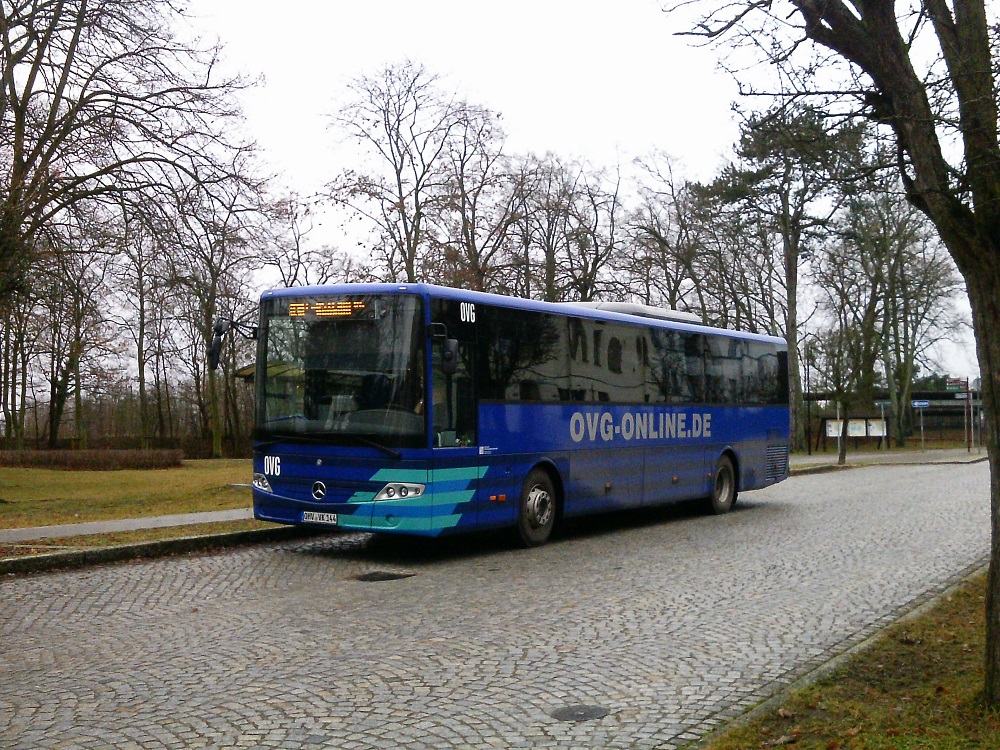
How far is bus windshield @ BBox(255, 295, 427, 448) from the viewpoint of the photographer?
41.0 ft

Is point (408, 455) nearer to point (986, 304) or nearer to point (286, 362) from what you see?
point (286, 362)

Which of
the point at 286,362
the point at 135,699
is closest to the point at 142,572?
the point at 286,362

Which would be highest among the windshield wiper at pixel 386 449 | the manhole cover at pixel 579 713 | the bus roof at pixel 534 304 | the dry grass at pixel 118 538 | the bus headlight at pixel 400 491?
the bus roof at pixel 534 304

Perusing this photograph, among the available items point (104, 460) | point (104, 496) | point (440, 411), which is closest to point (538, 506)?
point (440, 411)

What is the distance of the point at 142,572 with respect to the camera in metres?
12.1

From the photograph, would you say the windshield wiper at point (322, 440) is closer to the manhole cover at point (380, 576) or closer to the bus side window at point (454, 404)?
the bus side window at point (454, 404)

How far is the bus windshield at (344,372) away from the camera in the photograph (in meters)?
12.5

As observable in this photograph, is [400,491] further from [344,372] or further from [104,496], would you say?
[104,496]

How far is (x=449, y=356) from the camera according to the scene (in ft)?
40.7

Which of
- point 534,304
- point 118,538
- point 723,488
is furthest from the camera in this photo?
point 723,488

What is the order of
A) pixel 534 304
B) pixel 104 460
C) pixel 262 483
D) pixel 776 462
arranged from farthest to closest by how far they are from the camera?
1. pixel 104 460
2. pixel 776 462
3. pixel 534 304
4. pixel 262 483

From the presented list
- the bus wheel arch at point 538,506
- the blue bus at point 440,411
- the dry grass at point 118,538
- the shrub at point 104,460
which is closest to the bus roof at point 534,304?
the blue bus at point 440,411

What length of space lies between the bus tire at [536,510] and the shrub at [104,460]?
3188 centimetres

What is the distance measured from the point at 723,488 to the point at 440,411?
8.88m
